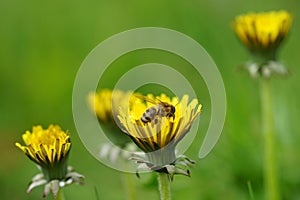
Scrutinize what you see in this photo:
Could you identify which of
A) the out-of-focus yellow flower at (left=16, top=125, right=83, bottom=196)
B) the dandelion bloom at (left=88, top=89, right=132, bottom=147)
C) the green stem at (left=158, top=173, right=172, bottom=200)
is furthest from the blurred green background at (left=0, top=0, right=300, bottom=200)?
the dandelion bloom at (left=88, top=89, right=132, bottom=147)

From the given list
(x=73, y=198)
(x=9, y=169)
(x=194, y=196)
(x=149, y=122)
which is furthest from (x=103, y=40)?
(x=149, y=122)

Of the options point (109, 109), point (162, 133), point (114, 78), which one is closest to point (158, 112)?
point (162, 133)

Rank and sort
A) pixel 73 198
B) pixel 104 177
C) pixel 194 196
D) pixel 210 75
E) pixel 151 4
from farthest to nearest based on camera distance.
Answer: pixel 151 4
pixel 210 75
pixel 104 177
pixel 73 198
pixel 194 196

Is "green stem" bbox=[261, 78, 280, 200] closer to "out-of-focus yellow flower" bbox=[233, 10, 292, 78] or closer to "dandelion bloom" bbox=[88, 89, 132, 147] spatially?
"out-of-focus yellow flower" bbox=[233, 10, 292, 78]

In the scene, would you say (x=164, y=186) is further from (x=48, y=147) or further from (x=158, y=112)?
(x=48, y=147)

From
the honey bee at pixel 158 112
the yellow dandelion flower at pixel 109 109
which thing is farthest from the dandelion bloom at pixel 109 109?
the honey bee at pixel 158 112

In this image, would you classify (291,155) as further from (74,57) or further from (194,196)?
(74,57)

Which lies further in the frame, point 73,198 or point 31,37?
point 31,37
